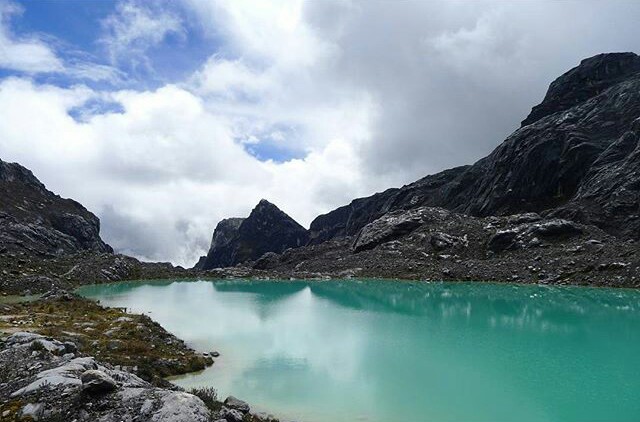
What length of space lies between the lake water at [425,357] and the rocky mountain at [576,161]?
202ft

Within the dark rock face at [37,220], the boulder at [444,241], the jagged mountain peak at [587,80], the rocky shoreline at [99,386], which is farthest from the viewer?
the jagged mountain peak at [587,80]

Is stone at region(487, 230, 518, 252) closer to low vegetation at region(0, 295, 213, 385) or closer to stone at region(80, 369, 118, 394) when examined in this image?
low vegetation at region(0, 295, 213, 385)

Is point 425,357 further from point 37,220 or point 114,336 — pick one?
point 37,220

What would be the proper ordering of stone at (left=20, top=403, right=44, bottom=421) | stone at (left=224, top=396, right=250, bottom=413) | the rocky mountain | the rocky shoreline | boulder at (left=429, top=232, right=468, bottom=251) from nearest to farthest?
stone at (left=20, top=403, right=44, bottom=421), the rocky shoreline, stone at (left=224, top=396, right=250, bottom=413), the rocky mountain, boulder at (left=429, top=232, right=468, bottom=251)

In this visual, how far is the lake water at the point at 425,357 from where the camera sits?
21875 millimetres

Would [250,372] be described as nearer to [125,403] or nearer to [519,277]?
[125,403]

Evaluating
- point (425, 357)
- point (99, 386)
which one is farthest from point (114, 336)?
point (425, 357)

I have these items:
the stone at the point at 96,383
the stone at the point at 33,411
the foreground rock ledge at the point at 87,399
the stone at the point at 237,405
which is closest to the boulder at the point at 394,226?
the stone at the point at 237,405

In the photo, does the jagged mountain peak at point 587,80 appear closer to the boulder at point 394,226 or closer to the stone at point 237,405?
the boulder at point 394,226

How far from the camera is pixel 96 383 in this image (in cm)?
1427

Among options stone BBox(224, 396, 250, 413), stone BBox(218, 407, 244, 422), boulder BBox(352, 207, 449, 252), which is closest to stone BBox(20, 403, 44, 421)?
stone BBox(218, 407, 244, 422)

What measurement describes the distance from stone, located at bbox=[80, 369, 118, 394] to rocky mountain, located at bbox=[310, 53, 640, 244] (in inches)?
4422

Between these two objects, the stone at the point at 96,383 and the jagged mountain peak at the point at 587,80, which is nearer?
the stone at the point at 96,383

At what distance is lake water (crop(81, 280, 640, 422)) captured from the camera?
21875 mm
